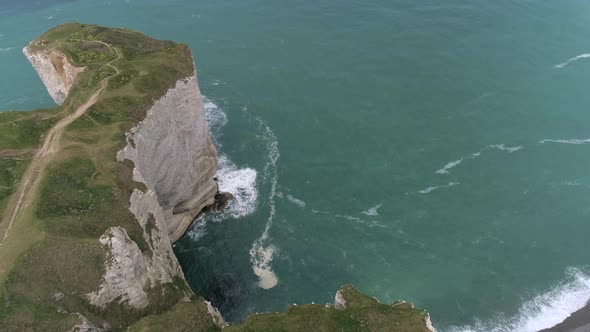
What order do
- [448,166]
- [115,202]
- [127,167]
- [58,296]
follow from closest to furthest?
[58,296], [115,202], [127,167], [448,166]

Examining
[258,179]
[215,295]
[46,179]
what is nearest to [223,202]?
[258,179]

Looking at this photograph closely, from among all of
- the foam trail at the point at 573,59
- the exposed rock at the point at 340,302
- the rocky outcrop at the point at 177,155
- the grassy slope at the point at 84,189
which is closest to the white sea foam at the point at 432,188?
the rocky outcrop at the point at 177,155

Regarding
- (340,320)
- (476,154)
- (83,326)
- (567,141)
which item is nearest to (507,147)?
(476,154)

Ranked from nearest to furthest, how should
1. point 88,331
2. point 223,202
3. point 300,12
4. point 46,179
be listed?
point 88,331, point 46,179, point 223,202, point 300,12

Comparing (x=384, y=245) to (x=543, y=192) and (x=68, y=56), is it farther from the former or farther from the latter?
(x=68, y=56)

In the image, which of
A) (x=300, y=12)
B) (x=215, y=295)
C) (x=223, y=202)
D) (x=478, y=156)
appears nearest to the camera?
(x=215, y=295)

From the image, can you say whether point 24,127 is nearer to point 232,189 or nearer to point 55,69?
point 55,69

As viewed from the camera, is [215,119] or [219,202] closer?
[219,202]

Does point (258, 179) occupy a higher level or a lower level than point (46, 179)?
lower
